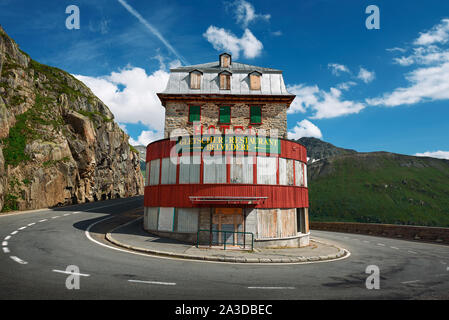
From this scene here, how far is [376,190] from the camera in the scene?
94500 mm

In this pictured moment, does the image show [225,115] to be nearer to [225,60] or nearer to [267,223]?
[225,60]

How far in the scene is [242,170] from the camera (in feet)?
54.2

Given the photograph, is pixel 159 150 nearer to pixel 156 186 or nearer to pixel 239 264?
pixel 156 186

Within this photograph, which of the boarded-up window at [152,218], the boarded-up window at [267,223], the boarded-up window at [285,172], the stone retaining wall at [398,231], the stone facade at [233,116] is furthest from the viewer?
the stone retaining wall at [398,231]

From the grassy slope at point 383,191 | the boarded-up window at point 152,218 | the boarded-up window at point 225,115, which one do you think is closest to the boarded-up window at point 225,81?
the boarded-up window at point 225,115

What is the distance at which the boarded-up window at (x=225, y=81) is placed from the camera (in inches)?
912

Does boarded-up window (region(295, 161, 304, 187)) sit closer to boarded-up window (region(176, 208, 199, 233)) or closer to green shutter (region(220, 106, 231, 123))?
green shutter (region(220, 106, 231, 123))

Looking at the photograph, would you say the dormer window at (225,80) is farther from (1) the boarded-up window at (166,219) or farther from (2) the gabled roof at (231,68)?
(1) the boarded-up window at (166,219)

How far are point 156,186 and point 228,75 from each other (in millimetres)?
12453

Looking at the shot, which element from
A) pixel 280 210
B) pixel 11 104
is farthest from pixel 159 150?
pixel 11 104

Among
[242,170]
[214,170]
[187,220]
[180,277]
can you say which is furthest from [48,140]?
[180,277]

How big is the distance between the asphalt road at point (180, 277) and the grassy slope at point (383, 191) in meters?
72.3

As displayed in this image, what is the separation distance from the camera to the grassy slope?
80.4m

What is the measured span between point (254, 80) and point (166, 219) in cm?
1495
